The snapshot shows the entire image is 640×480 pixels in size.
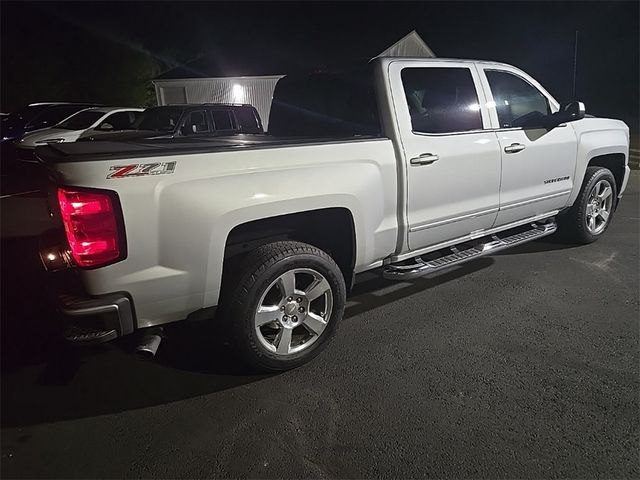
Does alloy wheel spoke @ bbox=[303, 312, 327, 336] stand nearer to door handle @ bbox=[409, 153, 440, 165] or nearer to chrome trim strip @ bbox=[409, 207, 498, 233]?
chrome trim strip @ bbox=[409, 207, 498, 233]

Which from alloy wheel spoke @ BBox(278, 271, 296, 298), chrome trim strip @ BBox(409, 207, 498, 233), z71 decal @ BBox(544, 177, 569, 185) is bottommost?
alloy wheel spoke @ BBox(278, 271, 296, 298)

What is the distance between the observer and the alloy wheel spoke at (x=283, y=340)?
9.99ft

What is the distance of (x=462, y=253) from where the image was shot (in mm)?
4051

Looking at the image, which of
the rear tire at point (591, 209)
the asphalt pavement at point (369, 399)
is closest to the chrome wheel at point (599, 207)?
the rear tire at point (591, 209)

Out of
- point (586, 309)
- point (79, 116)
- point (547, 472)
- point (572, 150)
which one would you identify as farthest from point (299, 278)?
point (79, 116)

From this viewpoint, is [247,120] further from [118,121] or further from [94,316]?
[94,316]

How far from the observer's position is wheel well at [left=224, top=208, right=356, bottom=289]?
2973 millimetres

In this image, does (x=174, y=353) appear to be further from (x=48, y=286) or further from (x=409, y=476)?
(x=409, y=476)

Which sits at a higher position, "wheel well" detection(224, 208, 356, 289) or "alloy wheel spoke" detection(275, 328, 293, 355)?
"wheel well" detection(224, 208, 356, 289)

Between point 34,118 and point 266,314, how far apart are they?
12199 millimetres

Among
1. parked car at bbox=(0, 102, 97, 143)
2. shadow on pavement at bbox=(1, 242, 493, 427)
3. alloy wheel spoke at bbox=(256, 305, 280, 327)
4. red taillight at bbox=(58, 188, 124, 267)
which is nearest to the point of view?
red taillight at bbox=(58, 188, 124, 267)

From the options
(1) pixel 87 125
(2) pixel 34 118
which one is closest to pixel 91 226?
(1) pixel 87 125

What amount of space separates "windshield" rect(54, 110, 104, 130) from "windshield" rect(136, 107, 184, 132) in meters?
2.09

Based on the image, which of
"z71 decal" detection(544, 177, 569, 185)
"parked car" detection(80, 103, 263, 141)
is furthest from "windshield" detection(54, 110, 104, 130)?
"z71 decal" detection(544, 177, 569, 185)
